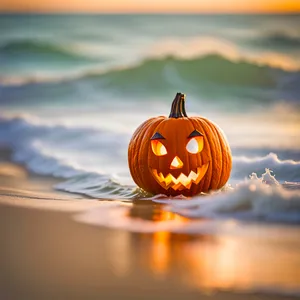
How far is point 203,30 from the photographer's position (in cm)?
1121

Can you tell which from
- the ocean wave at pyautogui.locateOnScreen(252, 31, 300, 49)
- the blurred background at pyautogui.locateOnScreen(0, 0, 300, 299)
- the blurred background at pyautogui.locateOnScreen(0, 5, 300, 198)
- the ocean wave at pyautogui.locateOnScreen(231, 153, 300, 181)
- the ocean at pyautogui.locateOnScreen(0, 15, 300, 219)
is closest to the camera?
the blurred background at pyautogui.locateOnScreen(0, 0, 300, 299)

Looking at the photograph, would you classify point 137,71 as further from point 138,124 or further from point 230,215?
point 230,215

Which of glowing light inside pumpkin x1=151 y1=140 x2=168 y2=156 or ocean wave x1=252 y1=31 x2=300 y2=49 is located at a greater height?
ocean wave x1=252 y1=31 x2=300 y2=49

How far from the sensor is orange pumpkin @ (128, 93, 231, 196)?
4.62 m

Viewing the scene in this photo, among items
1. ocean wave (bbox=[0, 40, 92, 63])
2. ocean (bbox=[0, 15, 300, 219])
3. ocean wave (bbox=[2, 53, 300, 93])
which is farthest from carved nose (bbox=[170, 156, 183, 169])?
ocean wave (bbox=[0, 40, 92, 63])

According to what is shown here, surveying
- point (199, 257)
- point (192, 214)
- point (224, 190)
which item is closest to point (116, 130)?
point (224, 190)

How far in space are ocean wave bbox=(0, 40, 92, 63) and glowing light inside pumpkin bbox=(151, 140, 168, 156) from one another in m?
6.68

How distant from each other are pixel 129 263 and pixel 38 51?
8522mm

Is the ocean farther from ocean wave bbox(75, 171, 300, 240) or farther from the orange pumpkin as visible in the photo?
ocean wave bbox(75, 171, 300, 240)

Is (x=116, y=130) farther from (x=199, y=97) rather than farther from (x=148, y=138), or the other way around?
(x=148, y=138)

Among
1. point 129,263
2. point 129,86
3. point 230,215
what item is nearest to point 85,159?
point 230,215

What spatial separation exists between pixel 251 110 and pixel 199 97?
989 millimetres

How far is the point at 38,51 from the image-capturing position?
11.5m

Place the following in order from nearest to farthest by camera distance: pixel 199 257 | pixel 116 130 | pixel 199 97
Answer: pixel 199 257 → pixel 116 130 → pixel 199 97
